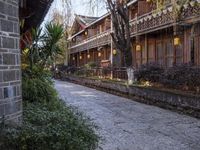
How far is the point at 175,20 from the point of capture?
57.6 feet

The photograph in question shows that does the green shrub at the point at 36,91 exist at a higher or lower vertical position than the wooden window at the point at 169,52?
lower

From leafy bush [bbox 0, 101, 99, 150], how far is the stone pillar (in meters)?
0.26

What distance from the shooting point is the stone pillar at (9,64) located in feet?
16.0

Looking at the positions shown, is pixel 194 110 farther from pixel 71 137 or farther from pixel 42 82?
pixel 71 137

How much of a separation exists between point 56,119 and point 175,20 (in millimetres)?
13168

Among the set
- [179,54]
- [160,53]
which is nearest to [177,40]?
[179,54]

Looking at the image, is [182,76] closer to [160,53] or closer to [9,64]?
[160,53]

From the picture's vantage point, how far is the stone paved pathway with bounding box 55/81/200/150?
8141 millimetres

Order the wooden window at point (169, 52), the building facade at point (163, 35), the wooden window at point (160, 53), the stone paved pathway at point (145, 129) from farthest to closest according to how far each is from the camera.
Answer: the wooden window at point (160, 53), the wooden window at point (169, 52), the building facade at point (163, 35), the stone paved pathway at point (145, 129)

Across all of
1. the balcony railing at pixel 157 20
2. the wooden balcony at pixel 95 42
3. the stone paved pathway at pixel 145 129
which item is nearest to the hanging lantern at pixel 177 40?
the balcony railing at pixel 157 20

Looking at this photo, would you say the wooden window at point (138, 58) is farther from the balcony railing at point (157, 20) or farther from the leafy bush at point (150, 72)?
the leafy bush at point (150, 72)

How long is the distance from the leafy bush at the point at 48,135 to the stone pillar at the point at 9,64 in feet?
0.84

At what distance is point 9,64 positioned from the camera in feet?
16.6

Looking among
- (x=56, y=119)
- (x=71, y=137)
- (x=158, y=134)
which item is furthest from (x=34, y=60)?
(x=71, y=137)
